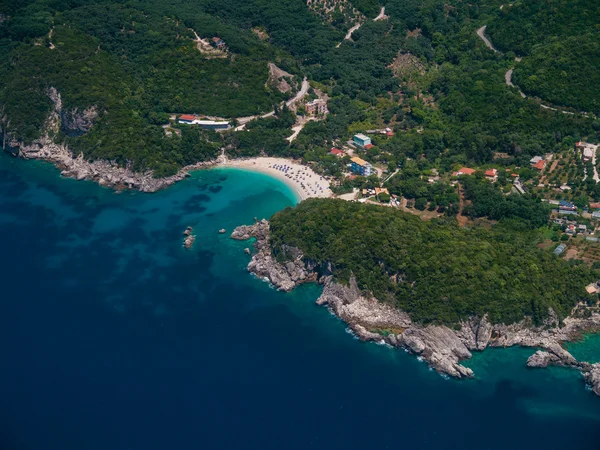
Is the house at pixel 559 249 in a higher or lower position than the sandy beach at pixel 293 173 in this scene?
higher

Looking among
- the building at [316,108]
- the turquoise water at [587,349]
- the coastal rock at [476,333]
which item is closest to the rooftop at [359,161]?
the building at [316,108]

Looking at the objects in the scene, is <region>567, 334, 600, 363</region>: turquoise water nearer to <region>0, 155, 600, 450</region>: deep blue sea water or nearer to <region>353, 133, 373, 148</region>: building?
<region>0, 155, 600, 450</region>: deep blue sea water

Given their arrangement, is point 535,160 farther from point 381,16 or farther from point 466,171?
point 381,16

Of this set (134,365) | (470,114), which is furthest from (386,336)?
(470,114)

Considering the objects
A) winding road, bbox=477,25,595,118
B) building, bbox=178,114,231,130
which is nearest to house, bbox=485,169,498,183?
winding road, bbox=477,25,595,118

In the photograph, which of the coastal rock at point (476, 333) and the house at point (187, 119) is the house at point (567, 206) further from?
the house at point (187, 119)

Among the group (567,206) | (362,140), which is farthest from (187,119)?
(567,206)
